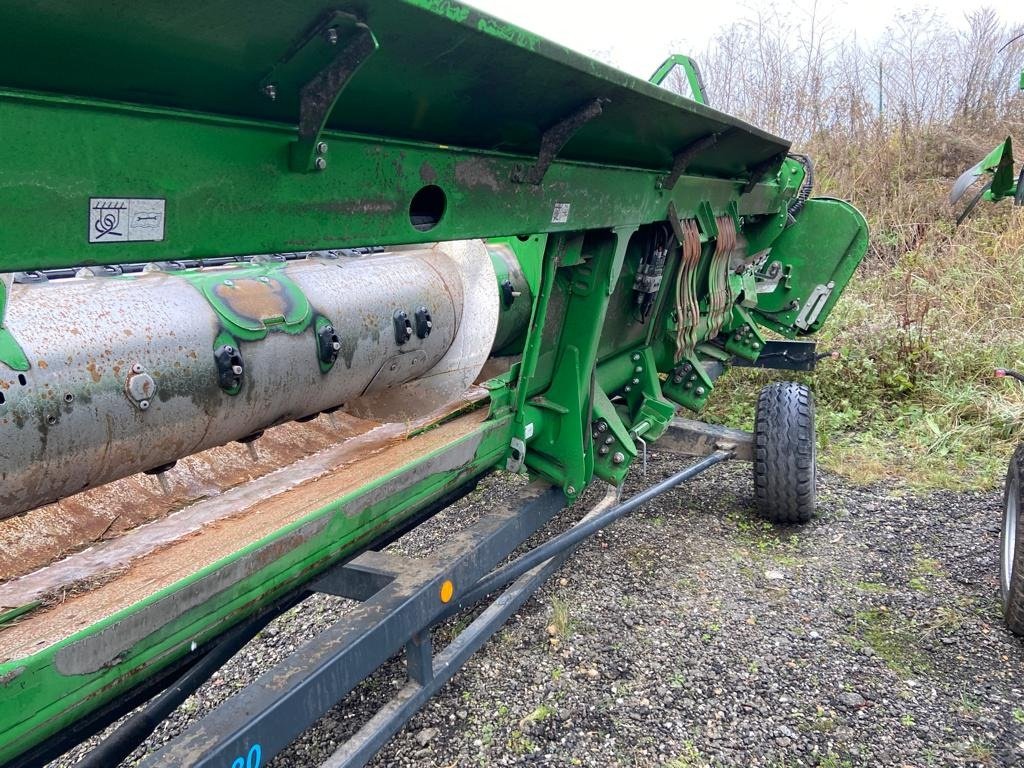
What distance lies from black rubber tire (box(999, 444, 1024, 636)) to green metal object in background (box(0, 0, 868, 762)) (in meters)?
1.51

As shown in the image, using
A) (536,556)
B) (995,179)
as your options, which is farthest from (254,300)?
(995,179)

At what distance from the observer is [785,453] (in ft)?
12.8

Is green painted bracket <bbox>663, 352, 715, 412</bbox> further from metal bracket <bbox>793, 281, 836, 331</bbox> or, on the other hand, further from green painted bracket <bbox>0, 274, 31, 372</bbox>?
green painted bracket <bbox>0, 274, 31, 372</bbox>

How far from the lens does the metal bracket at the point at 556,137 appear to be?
205cm

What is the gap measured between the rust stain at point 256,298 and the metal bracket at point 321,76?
2.61 ft

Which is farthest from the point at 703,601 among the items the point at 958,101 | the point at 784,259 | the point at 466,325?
the point at 958,101

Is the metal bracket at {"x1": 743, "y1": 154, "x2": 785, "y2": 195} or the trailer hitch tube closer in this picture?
the trailer hitch tube

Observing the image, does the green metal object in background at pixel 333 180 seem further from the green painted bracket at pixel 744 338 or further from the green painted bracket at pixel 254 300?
the green painted bracket at pixel 744 338

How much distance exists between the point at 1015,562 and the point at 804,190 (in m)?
2.65

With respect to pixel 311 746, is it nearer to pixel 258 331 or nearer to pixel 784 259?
pixel 258 331

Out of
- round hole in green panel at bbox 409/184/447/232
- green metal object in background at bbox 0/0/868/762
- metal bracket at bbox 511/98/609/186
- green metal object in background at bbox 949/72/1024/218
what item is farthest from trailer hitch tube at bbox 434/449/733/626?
green metal object in background at bbox 949/72/1024/218

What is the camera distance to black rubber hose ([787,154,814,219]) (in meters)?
4.73

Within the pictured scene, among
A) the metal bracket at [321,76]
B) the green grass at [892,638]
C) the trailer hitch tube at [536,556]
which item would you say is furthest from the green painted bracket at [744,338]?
the metal bracket at [321,76]

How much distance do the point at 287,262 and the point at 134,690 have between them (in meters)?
1.38
